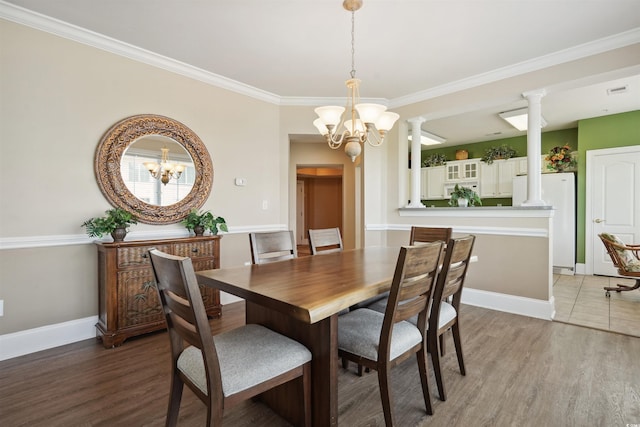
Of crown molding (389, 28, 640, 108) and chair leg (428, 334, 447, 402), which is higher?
crown molding (389, 28, 640, 108)

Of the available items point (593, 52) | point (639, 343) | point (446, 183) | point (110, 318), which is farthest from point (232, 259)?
point (446, 183)

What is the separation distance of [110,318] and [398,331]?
7.21 feet

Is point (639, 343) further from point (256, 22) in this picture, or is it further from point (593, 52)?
point (256, 22)

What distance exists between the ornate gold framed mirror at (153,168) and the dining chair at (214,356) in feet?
6.08

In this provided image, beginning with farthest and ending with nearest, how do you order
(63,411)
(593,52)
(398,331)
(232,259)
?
(232,259), (593,52), (63,411), (398,331)

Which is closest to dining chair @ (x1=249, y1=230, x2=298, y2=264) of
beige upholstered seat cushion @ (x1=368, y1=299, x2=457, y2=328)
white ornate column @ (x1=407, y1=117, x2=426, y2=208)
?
beige upholstered seat cushion @ (x1=368, y1=299, x2=457, y2=328)

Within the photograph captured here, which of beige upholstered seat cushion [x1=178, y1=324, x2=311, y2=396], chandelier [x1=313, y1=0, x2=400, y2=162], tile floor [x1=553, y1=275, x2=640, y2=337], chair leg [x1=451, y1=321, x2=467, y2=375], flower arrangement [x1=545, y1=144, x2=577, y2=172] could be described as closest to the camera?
beige upholstered seat cushion [x1=178, y1=324, x2=311, y2=396]

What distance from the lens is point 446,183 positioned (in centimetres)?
683

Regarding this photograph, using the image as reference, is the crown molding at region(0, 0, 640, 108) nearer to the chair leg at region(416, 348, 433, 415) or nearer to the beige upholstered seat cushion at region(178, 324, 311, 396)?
the beige upholstered seat cushion at region(178, 324, 311, 396)

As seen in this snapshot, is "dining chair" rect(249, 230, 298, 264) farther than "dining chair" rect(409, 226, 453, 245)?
No

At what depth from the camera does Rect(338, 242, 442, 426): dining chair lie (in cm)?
138

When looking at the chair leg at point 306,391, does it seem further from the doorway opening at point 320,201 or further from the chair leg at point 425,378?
the doorway opening at point 320,201

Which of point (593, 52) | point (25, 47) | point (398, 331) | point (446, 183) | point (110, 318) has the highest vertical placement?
point (593, 52)

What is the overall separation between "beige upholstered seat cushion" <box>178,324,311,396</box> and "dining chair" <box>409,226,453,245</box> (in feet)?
6.07
